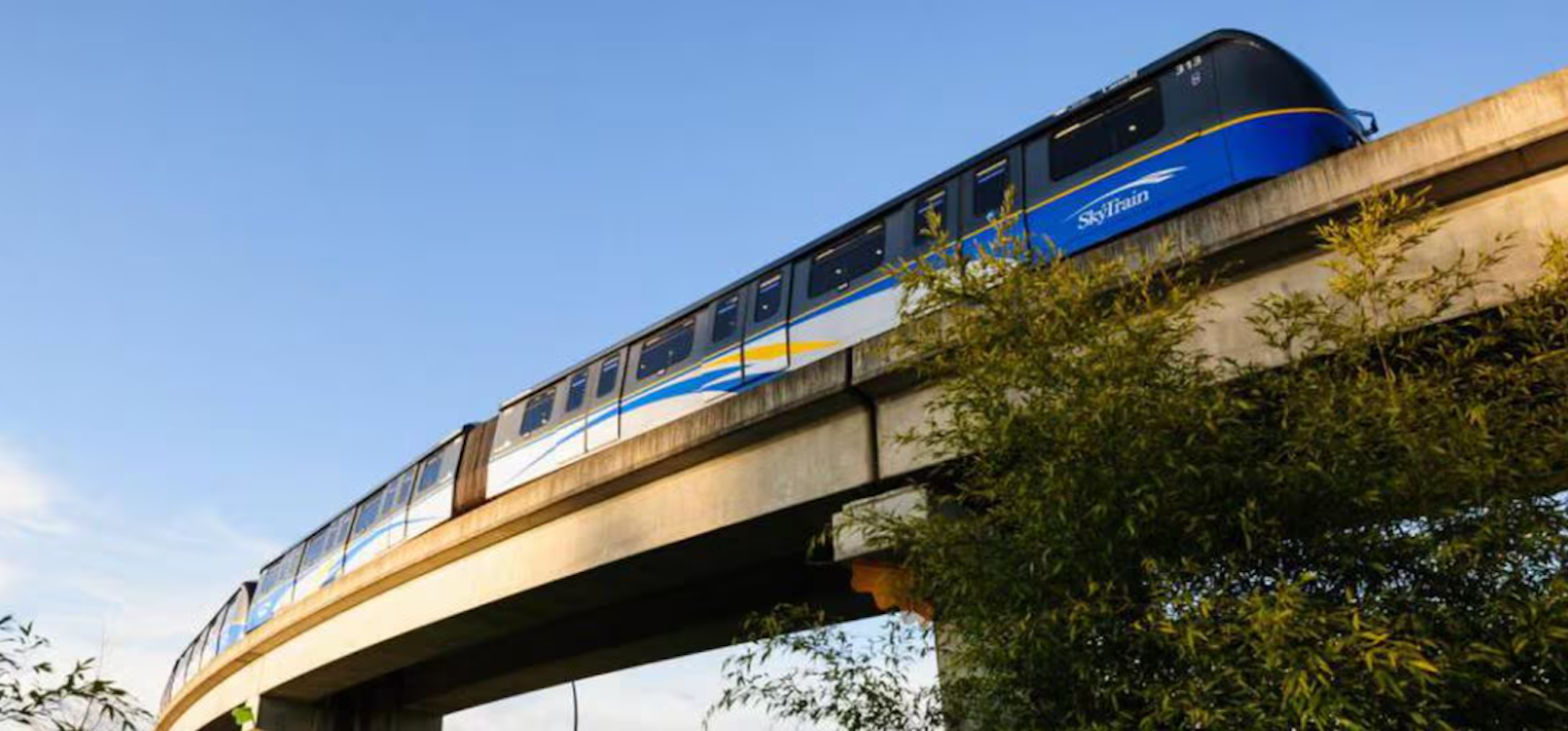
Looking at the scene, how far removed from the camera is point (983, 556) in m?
7.73

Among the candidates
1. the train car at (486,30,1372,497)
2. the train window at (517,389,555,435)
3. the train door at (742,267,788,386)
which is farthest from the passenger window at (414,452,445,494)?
the train door at (742,267,788,386)

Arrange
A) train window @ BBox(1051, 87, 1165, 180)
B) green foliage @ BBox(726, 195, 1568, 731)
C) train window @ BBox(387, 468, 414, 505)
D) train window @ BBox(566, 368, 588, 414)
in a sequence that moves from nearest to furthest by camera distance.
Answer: green foliage @ BBox(726, 195, 1568, 731) < train window @ BBox(1051, 87, 1165, 180) < train window @ BBox(566, 368, 588, 414) < train window @ BBox(387, 468, 414, 505)

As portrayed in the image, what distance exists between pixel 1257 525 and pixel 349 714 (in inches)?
929

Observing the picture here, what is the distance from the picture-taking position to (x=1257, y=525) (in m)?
6.62

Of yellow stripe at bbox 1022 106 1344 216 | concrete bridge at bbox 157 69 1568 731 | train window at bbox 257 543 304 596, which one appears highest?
train window at bbox 257 543 304 596

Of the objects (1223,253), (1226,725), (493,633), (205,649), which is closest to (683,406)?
(493,633)

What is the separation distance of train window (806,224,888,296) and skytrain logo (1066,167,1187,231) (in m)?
3.13

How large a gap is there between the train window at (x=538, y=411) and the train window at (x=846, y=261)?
22.1 ft

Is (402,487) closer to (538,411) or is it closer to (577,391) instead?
(538,411)

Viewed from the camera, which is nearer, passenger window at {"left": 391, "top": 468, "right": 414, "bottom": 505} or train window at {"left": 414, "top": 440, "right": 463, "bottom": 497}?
train window at {"left": 414, "top": 440, "right": 463, "bottom": 497}

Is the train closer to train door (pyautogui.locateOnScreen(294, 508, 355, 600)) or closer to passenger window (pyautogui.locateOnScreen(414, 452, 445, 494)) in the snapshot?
passenger window (pyautogui.locateOnScreen(414, 452, 445, 494))

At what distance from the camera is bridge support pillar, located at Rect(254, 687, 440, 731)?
78.3 feet

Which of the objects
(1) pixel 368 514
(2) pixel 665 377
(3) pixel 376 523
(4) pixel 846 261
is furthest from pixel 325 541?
(4) pixel 846 261

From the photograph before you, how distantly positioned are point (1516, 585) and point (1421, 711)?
2.66ft
